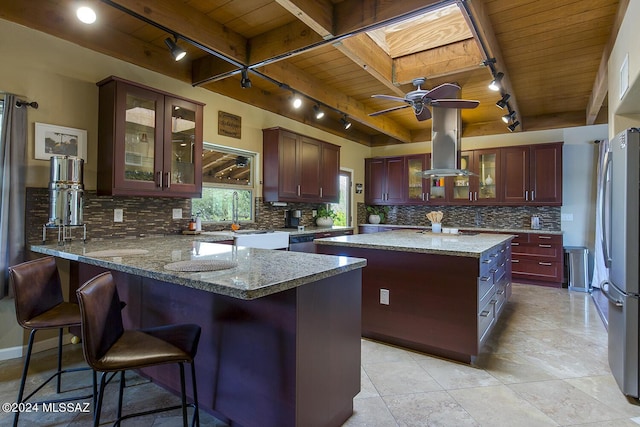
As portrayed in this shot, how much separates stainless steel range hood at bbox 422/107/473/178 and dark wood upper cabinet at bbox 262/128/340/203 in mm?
1619

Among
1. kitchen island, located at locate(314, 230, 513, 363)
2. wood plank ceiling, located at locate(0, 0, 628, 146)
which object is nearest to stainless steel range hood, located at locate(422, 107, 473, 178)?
wood plank ceiling, located at locate(0, 0, 628, 146)

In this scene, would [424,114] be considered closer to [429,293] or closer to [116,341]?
[429,293]

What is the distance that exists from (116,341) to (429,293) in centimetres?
215

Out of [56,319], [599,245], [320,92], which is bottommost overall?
[56,319]

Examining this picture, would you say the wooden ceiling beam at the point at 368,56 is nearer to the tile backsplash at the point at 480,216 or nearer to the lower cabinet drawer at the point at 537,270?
the tile backsplash at the point at 480,216

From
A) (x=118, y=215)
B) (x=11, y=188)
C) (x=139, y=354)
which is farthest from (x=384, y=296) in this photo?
(x=11, y=188)

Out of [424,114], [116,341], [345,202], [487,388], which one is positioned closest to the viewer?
[116,341]

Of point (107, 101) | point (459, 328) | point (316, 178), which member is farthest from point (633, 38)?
point (107, 101)

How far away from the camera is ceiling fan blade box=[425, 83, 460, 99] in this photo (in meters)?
3.04

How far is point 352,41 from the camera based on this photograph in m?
3.05

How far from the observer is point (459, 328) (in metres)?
→ 2.58

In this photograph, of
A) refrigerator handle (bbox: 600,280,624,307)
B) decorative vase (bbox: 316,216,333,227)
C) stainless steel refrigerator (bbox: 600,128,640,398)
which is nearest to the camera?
stainless steel refrigerator (bbox: 600,128,640,398)

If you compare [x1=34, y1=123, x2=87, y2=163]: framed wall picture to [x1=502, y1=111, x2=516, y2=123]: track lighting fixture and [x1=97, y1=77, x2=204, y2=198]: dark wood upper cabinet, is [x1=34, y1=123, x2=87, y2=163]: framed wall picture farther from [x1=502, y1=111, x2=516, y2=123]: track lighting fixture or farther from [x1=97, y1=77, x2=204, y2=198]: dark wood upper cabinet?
[x1=502, y1=111, x2=516, y2=123]: track lighting fixture

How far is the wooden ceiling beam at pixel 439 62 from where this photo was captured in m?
3.30
